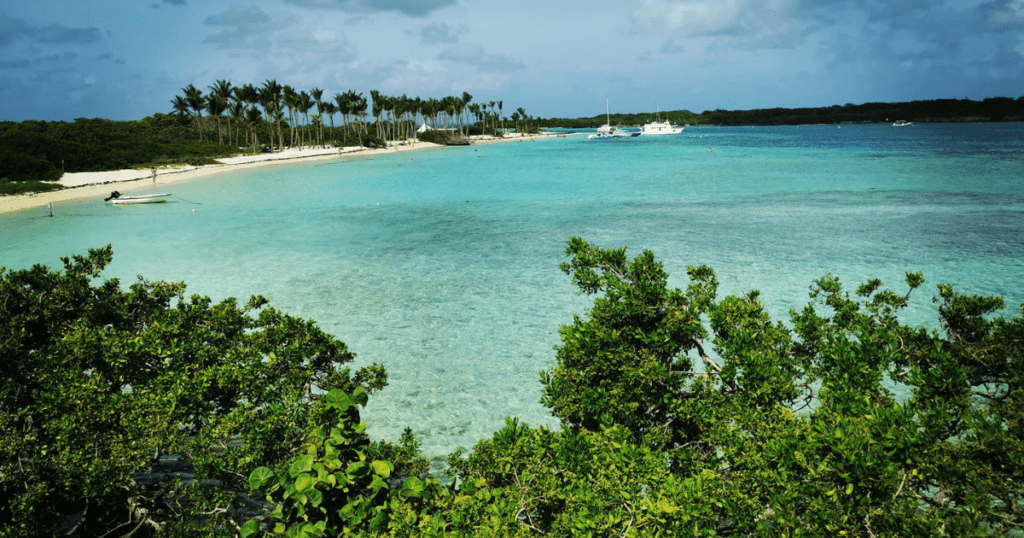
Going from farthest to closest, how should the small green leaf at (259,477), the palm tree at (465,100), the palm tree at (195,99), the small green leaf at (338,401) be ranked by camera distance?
the palm tree at (465,100) < the palm tree at (195,99) < the small green leaf at (338,401) < the small green leaf at (259,477)

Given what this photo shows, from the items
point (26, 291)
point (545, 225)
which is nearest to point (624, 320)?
point (26, 291)

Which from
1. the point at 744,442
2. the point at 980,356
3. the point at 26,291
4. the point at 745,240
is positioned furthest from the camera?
the point at 745,240

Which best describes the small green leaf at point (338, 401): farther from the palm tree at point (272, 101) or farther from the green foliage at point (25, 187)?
the palm tree at point (272, 101)

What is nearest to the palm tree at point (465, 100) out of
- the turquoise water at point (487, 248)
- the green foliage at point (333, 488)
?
the turquoise water at point (487, 248)

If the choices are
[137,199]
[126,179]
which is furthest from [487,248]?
[126,179]

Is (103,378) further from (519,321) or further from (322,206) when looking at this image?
(322,206)

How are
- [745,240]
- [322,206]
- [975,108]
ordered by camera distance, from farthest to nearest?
[975,108] < [322,206] < [745,240]

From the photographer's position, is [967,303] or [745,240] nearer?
[967,303]
